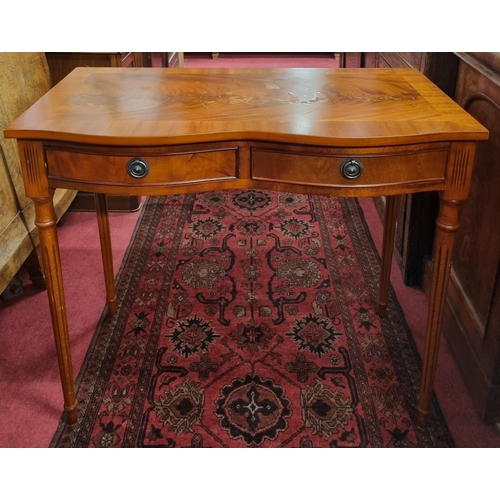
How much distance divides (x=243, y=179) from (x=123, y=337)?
0.94 meters

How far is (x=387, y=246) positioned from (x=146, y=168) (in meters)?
1.01

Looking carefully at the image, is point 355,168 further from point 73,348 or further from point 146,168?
point 73,348

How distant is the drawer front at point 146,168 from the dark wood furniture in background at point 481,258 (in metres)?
0.81

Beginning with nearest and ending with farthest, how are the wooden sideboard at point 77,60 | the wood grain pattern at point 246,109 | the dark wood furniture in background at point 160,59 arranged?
1. the wood grain pattern at point 246,109
2. the wooden sideboard at point 77,60
3. the dark wood furniture in background at point 160,59

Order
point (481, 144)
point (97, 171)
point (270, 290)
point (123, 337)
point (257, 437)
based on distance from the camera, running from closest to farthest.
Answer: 1. point (97, 171)
2. point (257, 437)
3. point (481, 144)
4. point (123, 337)
5. point (270, 290)

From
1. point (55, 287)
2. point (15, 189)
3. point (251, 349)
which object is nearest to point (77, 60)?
point (15, 189)

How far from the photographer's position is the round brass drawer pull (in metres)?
1.41

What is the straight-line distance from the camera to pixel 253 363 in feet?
6.49

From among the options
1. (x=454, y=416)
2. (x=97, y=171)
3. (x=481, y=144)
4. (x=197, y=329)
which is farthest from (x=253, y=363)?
(x=481, y=144)

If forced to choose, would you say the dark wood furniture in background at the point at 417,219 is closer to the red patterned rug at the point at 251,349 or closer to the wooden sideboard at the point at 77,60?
the red patterned rug at the point at 251,349

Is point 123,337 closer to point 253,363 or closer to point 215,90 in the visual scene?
point 253,363

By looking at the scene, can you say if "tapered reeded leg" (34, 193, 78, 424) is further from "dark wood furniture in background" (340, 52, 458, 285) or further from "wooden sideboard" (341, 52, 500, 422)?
"dark wood furniture in background" (340, 52, 458, 285)

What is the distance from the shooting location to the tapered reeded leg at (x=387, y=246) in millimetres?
1994

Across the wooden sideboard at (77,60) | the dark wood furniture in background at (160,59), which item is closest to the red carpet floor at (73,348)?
the wooden sideboard at (77,60)
